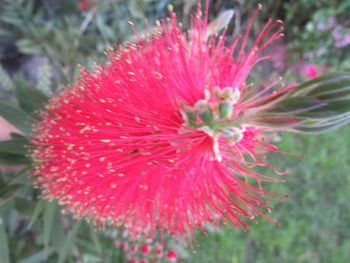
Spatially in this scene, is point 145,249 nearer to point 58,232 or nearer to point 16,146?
point 58,232

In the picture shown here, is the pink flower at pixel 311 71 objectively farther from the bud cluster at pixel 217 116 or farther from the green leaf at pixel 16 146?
the green leaf at pixel 16 146

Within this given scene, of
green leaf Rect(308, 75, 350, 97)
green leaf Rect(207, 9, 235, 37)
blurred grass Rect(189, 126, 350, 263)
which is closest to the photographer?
green leaf Rect(308, 75, 350, 97)

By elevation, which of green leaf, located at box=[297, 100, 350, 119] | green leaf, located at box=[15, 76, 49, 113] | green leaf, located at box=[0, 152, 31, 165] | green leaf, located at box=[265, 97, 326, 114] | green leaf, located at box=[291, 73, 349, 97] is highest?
green leaf, located at box=[15, 76, 49, 113]

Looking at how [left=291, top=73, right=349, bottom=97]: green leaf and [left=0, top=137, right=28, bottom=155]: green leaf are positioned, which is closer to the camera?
[left=291, top=73, right=349, bottom=97]: green leaf

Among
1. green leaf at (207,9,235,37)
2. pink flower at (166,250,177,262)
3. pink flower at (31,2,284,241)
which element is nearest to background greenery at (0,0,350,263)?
pink flower at (166,250,177,262)

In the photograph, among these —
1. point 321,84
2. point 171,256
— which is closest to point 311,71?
point 171,256

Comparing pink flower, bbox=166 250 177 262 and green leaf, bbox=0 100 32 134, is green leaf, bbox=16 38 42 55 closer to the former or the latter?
green leaf, bbox=0 100 32 134

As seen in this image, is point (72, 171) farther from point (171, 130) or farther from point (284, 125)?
point (284, 125)
